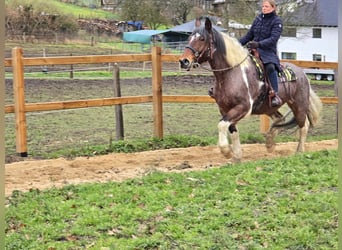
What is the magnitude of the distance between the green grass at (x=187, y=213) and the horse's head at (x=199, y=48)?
128 cm

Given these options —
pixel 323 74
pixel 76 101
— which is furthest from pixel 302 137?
pixel 323 74

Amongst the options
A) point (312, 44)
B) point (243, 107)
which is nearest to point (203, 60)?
point (243, 107)

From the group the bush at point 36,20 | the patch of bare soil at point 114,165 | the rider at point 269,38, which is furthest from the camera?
the bush at point 36,20

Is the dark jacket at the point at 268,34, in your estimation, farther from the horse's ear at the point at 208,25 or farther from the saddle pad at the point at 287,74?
the horse's ear at the point at 208,25

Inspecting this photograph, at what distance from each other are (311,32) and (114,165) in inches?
1045

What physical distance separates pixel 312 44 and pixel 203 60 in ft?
92.4

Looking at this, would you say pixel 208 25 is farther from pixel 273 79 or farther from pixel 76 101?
pixel 76 101

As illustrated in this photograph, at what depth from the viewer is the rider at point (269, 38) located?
6.18m

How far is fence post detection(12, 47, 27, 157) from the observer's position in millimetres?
6781

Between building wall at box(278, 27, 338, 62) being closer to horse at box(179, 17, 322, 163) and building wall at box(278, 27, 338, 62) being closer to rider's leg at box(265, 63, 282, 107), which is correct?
rider's leg at box(265, 63, 282, 107)

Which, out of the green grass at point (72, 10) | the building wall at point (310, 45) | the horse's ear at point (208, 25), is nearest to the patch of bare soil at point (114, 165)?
the horse's ear at point (208, 25)

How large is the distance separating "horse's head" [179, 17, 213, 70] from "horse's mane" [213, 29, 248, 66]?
0.11 metres

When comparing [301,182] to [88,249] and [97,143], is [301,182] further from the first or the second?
[97,143]

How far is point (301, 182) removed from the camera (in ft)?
15.9
